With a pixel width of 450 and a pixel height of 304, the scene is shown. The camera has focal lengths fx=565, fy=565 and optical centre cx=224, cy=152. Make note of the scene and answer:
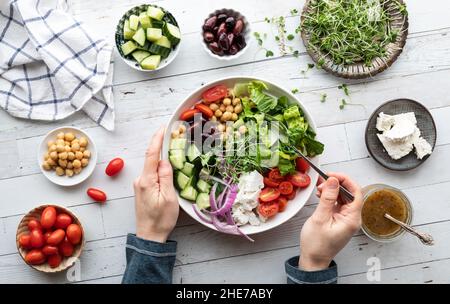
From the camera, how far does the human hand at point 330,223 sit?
234 cm

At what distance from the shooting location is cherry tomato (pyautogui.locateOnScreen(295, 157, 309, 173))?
2572mm

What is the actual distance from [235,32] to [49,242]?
1.30 metres

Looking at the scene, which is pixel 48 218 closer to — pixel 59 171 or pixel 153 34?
pixel 59 171

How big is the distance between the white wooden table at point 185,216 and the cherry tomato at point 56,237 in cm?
16

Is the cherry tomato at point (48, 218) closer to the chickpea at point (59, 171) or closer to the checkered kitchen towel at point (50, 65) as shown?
the chickpea at point (59, 171)

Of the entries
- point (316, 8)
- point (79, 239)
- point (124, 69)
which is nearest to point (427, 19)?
point (316, 8)

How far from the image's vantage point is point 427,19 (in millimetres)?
2793

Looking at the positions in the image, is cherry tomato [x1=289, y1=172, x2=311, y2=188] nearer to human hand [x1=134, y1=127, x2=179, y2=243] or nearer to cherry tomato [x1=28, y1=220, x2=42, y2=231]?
human hand [x1=134, y1=127, x2=179, y2=243]

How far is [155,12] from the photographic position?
8.68 ft

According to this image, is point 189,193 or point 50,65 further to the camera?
point 50,65

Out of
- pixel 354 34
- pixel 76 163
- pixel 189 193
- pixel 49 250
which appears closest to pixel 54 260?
pixel 49 250

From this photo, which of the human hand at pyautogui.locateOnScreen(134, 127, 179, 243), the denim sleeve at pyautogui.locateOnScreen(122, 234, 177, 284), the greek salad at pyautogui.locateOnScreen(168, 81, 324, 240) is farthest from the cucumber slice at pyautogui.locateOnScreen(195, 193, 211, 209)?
the denim sleeve at pyautogui.locateOnScreen(122, 234, 177, 284)

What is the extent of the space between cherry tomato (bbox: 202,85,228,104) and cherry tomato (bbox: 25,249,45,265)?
1.04m

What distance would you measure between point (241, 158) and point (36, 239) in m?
1.01
